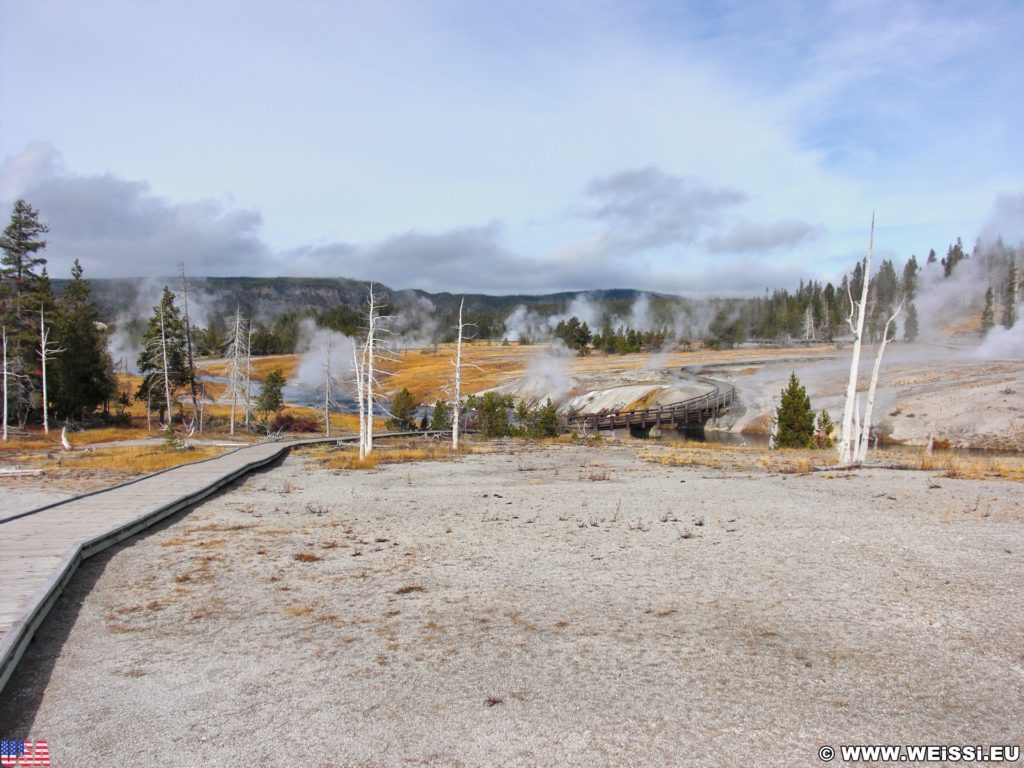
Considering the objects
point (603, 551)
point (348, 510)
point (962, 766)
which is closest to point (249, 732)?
point (962, 766)

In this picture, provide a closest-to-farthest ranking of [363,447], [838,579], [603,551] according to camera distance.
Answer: [838,579] → [603,551] → [363,447]

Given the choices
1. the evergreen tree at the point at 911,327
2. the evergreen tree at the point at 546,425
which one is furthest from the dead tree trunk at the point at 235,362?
the evergreen tree at the point at 911,327

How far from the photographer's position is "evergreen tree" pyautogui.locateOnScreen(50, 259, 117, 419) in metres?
52.2

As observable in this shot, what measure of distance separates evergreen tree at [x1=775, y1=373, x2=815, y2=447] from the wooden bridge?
651 inches

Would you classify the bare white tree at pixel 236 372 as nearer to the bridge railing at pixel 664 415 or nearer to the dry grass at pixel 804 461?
the bridge railing at pixel 664 415

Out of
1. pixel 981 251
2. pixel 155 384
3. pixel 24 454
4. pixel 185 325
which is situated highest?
pixel 981 251

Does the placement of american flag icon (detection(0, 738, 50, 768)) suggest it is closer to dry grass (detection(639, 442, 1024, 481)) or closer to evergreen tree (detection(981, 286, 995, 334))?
dry grass (detection(639, 442, 1024, 481))

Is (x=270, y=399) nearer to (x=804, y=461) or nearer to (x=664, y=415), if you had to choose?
(x=664, y=415)

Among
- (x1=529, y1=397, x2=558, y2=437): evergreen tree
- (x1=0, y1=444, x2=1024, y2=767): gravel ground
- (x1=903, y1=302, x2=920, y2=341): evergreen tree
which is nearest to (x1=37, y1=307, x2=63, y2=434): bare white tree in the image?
(x1=529, y1=397, x2=558, y2=437): evergreen tree

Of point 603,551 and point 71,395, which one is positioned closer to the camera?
point 603,551

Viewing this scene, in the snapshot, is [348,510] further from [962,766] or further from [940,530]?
[962,766]

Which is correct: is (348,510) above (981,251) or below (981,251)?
below

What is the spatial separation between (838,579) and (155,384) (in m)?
54.8

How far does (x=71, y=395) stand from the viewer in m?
52.7
